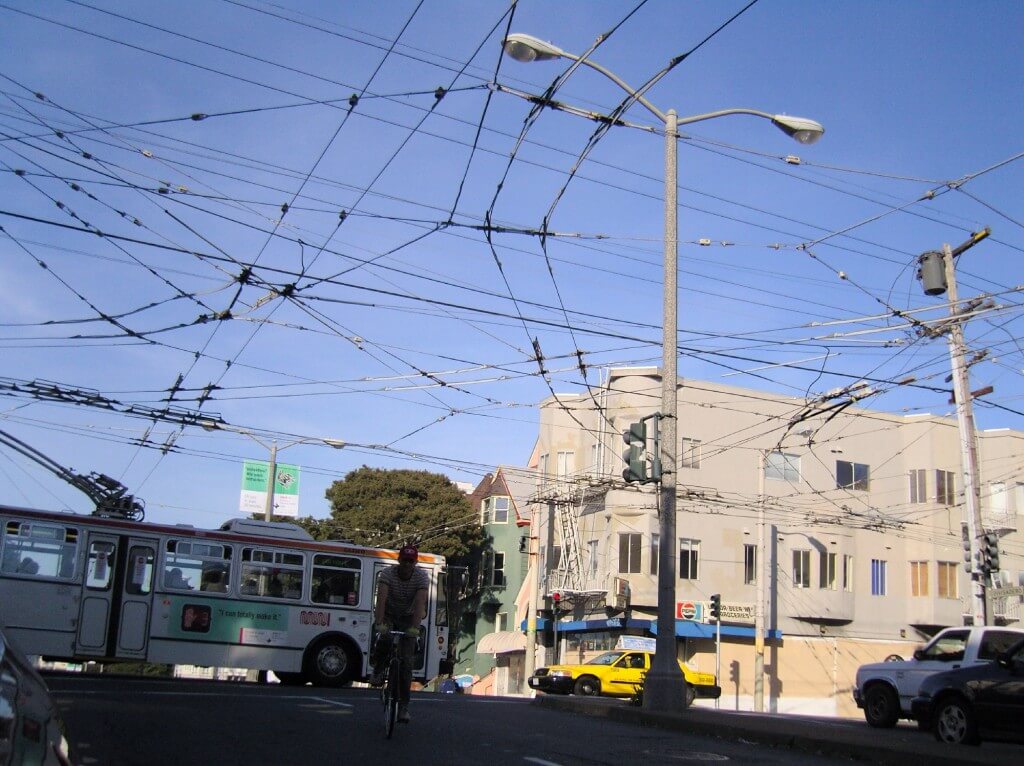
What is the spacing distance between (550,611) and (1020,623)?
2031 cm

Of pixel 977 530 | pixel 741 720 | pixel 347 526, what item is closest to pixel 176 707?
pixel 741 720

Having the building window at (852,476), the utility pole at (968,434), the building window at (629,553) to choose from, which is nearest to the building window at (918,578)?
the building window at (852,476)

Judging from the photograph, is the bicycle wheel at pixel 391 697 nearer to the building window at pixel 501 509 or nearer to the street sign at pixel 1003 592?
the street sign at pixel 1003 592

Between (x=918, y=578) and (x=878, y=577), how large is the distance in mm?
1880

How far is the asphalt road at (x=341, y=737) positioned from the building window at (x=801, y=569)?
3162 centimetres

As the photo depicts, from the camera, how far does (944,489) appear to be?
1781 inches

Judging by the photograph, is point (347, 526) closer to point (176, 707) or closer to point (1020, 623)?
point (1020, 623)

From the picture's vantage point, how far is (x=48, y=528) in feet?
64.4

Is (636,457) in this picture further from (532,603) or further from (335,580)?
(532,603)

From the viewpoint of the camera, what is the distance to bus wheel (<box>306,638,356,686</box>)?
2116 cm

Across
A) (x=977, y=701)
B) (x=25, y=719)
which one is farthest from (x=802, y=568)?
(x=25, y=719)

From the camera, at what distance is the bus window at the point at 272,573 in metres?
21.0

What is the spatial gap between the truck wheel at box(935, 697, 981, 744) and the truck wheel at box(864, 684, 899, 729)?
343cm

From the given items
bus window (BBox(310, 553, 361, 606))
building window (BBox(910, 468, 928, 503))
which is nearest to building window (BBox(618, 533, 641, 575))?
building window (BBox(910, 468, 928, 503))
